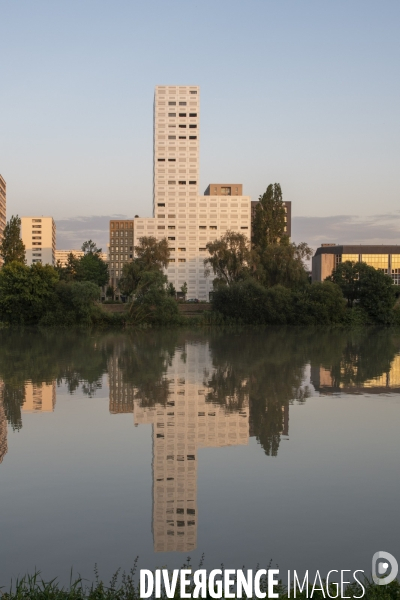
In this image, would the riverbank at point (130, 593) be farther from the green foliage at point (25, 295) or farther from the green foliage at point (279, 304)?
the green foliage at point (279, 304)

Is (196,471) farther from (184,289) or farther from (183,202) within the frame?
(183,202)

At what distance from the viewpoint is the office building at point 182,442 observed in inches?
320

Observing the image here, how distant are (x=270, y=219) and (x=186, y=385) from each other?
5915 cm

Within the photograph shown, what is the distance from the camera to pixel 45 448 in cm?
1230

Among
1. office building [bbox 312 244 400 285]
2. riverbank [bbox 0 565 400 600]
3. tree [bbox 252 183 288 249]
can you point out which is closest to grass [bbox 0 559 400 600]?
riverbank [bbox 0 565 400 600]

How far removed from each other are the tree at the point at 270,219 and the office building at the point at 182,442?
56.5 meters

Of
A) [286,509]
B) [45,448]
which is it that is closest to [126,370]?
[45,448]

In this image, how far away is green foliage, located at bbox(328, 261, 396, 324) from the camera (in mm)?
69438

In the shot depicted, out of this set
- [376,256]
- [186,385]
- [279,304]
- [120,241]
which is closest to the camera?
[186,385]

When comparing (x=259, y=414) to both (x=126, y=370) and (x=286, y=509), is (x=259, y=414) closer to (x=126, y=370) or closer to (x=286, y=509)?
(x=286, y=509)

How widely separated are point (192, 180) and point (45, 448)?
90.9m

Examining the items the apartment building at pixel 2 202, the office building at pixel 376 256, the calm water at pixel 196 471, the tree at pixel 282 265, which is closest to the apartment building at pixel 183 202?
the office building at pixel 376 256

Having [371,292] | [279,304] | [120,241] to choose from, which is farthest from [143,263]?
[120,241]

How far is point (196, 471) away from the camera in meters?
10.7
